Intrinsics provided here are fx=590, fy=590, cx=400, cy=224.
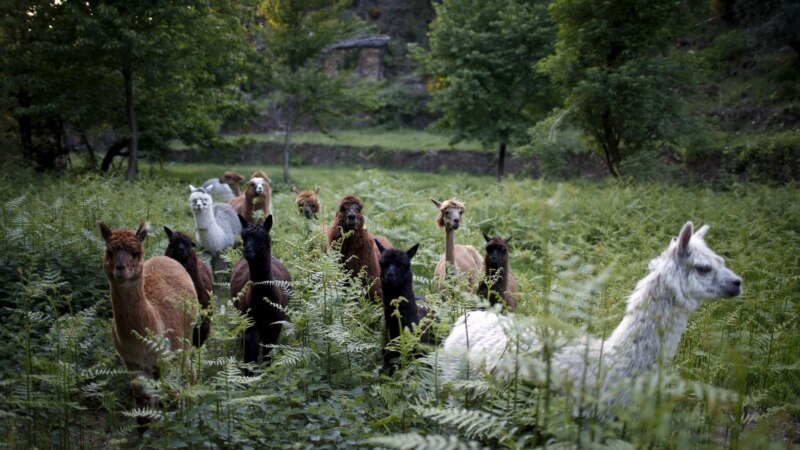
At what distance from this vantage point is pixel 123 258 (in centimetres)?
495

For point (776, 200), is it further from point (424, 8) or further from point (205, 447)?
point (424, 8)

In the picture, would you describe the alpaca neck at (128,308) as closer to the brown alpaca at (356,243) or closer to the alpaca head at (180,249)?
the alpaca head at (180,249)

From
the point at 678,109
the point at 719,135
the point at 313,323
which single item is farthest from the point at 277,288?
the point at 719,135

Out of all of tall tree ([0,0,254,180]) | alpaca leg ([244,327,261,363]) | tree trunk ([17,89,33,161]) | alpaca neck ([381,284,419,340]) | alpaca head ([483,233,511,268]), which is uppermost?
tall tree ([0,0,254,180])

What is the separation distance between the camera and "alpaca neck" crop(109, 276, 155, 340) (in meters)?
5.03

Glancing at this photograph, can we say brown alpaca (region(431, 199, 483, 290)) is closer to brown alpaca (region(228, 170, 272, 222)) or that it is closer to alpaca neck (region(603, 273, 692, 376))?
alpaca neck (region(603, 273, 692, 376))

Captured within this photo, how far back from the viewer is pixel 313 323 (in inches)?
215

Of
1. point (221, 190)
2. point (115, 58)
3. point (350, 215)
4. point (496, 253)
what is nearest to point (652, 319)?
point (496, 253)

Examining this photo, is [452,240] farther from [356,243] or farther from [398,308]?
[398,308]

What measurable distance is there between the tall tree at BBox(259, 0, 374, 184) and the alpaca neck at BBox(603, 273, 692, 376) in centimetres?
2371

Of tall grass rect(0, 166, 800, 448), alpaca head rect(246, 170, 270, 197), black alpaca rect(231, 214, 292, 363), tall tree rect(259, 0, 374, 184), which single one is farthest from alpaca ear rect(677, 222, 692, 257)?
tall tree rect(259, 0, 374, 184)

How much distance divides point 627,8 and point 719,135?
22.7 ft

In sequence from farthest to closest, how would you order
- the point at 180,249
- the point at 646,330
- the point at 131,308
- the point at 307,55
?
the point at 307,55 < the point at 180,249 < the point at 131,308 < the point at 646,330

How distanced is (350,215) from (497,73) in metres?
20.5
